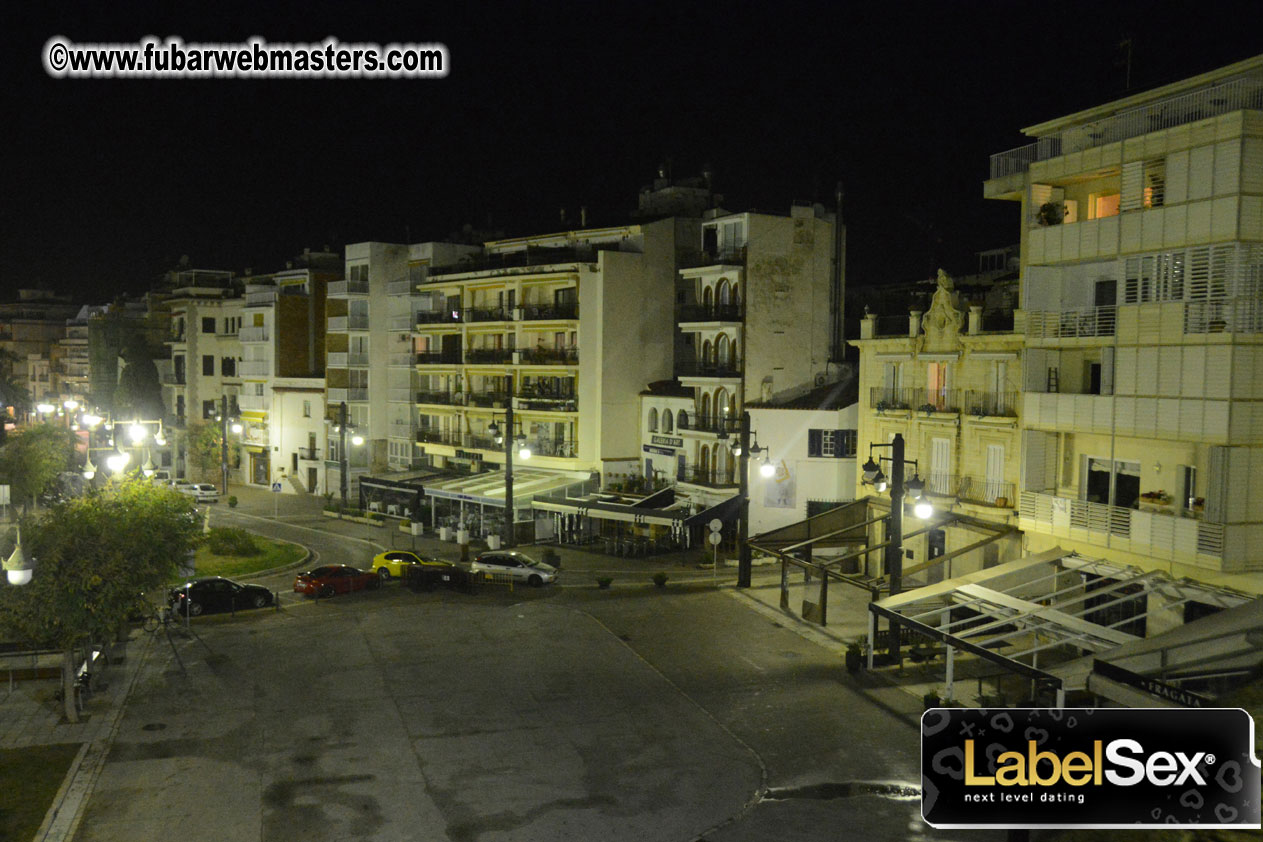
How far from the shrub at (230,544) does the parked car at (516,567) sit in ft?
38.6

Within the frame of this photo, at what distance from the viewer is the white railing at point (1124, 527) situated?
72.9 ft

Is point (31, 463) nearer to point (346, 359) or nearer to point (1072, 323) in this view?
point (346, 359)

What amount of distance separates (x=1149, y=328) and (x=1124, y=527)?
16.2 feet

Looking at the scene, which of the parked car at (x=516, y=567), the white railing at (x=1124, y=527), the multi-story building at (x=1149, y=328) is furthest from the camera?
the parked car at (x=516, y=567)

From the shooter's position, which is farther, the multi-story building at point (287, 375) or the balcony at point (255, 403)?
the balcony at point (255, 403)

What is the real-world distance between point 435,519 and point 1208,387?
38760mm

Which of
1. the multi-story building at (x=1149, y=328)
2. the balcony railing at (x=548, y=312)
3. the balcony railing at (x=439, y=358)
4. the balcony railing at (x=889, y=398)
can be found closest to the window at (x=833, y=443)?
the balcony railing at (x=889, y=398)

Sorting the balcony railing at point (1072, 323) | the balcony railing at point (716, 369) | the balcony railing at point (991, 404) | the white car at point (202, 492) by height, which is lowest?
the white car at point (202, 492)

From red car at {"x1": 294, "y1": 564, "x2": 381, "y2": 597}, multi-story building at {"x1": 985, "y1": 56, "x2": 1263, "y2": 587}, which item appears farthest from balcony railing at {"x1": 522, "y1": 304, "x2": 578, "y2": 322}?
multi-story building at {"x1": 985, "y1": 56, "x2": 1263, "y2": 587}

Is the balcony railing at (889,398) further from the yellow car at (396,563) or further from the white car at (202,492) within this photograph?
the white car at (202,492)

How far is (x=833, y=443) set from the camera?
39375 mm

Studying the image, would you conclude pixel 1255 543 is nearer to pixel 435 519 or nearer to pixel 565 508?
pixel 565 508

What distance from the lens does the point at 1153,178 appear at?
2414 centimetres

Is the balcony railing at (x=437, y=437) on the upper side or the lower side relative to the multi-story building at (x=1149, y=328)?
lower
